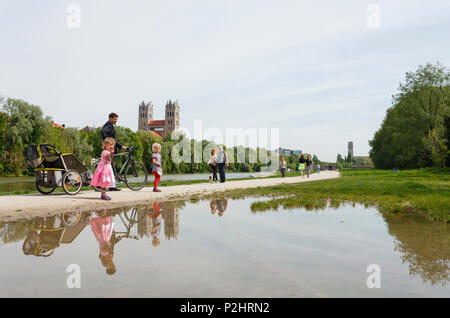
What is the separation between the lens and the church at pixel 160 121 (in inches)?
7141

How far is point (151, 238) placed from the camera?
395 centimetres

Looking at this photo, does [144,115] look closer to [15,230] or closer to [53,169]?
[53,169]

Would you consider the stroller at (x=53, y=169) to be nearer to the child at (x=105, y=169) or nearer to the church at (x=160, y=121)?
the child at (x=105, y=169)

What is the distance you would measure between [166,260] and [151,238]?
1.03 metres

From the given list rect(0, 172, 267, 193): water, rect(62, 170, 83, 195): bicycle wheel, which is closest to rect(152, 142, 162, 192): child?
rect(62, 170, 83, 195): bicycle wheel

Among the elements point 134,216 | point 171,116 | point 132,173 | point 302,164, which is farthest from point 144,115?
point 134,216

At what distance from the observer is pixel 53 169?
873cm

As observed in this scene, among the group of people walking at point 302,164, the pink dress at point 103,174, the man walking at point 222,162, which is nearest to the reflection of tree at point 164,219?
the pink dress at point 103,174

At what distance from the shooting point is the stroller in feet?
28.7

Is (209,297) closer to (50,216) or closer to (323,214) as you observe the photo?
(323,214)

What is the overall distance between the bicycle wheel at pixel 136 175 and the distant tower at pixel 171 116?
171784mm

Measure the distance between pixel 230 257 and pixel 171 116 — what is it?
183991mm

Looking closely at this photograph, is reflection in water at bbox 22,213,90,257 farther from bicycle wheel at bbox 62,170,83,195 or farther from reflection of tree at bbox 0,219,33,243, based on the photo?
bicycle wheel at bbox 62,170,83,195
